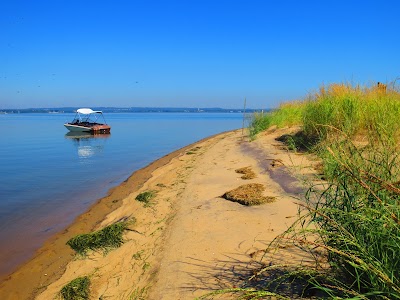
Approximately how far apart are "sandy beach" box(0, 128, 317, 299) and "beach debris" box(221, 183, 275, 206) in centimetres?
13

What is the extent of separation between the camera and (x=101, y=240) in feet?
19.7

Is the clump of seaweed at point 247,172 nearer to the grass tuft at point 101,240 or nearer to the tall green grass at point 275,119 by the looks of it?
the grass tuft at point 101,240

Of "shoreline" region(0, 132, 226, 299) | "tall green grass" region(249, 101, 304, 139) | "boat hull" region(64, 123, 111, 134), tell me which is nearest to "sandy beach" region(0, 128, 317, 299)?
"shoreline" region(0, 132, 226, 299)

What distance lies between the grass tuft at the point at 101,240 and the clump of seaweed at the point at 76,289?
1.08 metres

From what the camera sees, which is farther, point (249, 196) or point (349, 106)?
point (349, 106)

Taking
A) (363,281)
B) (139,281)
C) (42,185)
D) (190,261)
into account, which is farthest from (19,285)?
(42,185)

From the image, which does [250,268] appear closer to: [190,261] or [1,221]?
[190,261]

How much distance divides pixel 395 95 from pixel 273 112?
10057 millimetres

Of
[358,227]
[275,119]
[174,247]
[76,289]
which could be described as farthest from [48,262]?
[275,119]

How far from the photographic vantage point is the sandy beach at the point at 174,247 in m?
3.88

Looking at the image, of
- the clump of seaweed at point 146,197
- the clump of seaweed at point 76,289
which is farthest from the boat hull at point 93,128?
the clump of seaweed at point 76,289

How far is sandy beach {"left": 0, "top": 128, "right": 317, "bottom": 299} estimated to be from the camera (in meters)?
3.88

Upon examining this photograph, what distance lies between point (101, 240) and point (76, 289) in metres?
1.55

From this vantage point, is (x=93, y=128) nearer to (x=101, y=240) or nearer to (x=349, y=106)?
(x=349, y=106)
